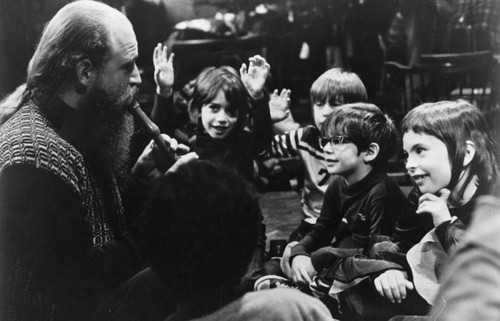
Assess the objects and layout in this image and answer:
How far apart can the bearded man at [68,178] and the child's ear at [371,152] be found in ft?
2.70

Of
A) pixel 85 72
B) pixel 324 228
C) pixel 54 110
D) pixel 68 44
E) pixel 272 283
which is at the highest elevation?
pixel 68 44

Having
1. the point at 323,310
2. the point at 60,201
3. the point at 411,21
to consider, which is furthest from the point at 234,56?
the point at 323,310

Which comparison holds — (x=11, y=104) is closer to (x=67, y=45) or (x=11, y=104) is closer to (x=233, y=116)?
(x=67, y=45)

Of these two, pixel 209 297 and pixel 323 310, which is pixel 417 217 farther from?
pixel 209 297

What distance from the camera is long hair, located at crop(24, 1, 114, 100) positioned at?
6.61ft

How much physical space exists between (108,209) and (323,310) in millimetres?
804

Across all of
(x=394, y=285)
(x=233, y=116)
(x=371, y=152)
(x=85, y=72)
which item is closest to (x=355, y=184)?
(x=371, y=152)

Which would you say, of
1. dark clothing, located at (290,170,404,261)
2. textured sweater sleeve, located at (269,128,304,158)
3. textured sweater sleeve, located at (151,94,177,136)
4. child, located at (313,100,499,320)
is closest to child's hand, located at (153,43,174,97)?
textured sweater sleeve, located at (151,94,177,136)

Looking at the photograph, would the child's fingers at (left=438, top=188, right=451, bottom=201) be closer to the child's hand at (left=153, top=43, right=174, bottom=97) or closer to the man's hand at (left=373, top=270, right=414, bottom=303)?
the man's hand at (left=373, top=270, right=414, bottom=303)

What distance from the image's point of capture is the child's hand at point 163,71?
2.09m

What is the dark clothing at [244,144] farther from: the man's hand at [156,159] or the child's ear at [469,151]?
the child's ear at [469,151]

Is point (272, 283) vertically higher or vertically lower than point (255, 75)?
lower

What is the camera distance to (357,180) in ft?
6.52

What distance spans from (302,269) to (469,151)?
67 cm
